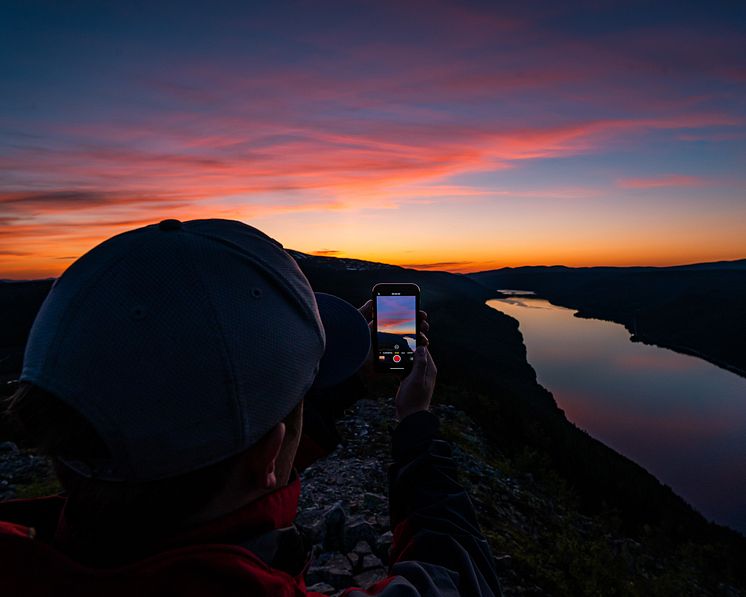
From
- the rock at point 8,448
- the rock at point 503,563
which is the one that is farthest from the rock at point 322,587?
the rock at point 8,448

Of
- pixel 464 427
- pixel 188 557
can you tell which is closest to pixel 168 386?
pixel 188 557

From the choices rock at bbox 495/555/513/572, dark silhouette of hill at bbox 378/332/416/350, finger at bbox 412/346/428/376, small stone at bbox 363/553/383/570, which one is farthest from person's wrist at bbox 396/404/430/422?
rock at bbox 495/555/513/572

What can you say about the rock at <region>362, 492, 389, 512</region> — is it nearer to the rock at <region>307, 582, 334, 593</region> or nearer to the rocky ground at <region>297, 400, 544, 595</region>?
the rocky ground at <region>297, 400, 544, 595</region>

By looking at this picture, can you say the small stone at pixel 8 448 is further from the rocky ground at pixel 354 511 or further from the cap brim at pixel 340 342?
the cap brim at pixel 340 342

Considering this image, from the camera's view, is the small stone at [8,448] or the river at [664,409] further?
the river at [664,409]

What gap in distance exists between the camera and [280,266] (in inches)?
49.8

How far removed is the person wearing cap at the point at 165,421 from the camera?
2.84 ft

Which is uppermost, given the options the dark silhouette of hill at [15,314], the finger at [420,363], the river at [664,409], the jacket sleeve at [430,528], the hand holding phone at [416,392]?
the finger at [420,363]

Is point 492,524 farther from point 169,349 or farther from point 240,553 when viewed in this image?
point 169,349

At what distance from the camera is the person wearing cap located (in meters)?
0.86

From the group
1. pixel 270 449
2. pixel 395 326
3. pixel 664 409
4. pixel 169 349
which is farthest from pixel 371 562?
pixel 664 409

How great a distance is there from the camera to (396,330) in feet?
10.5

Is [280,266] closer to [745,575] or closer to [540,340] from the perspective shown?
[745,575]

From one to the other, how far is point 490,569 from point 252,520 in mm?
908
